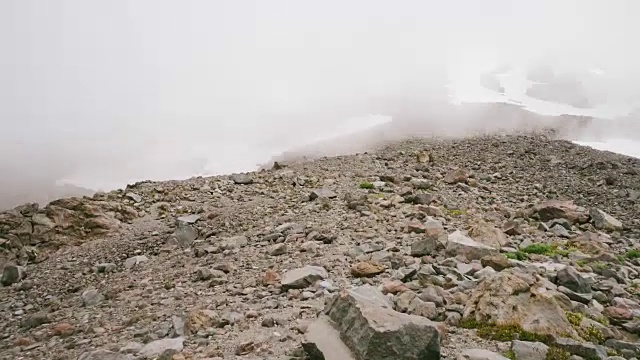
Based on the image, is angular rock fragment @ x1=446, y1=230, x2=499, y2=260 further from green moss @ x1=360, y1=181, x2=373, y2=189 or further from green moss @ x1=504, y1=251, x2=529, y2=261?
green moss @ x1=360, y1=181, x2=373, y2=189

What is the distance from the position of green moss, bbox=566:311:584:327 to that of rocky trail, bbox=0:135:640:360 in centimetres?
4

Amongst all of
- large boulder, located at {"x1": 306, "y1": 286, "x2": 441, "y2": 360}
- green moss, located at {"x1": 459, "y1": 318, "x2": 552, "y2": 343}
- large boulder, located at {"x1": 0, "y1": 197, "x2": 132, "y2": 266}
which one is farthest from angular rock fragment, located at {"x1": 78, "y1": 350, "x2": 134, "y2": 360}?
large boulder, located at {"x1": 0, "y1": 197, "x2": 132, "y2": 266}

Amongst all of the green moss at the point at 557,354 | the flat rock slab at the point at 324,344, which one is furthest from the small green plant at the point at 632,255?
the flat rock slab at the point at 324,344

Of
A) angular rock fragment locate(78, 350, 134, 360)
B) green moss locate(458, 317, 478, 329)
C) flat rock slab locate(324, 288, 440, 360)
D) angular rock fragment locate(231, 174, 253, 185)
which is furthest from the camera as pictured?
angular rock fragment locate(231, 174, 253, 185)

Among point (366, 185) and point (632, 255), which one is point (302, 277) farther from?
point (366, 185)

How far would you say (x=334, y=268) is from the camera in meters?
10.5

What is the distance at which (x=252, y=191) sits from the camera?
20.3 m

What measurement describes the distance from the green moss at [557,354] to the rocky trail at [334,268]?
0.03 meters

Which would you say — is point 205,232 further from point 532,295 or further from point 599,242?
point 599,242

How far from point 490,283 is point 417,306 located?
4.68 ft

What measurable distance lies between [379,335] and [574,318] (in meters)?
3.81

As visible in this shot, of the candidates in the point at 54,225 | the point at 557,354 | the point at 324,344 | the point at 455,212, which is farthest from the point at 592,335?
the point at 54,225

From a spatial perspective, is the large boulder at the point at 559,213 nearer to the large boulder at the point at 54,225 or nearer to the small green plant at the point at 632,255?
the small green plant at the point at 632,255

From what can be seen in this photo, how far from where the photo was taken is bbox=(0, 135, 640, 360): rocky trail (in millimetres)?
7211
